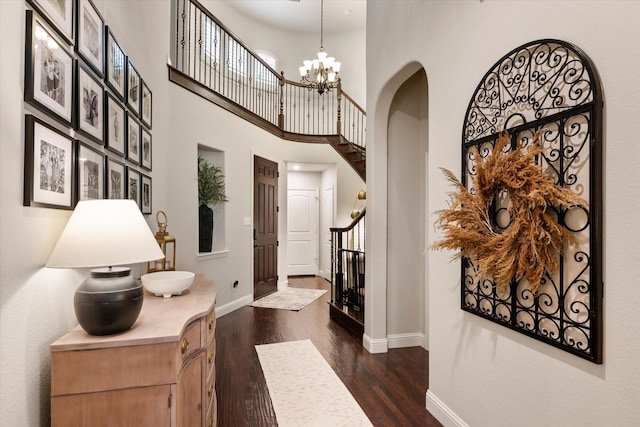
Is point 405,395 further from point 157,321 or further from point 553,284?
point 157,321

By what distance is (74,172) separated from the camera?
1.54 m

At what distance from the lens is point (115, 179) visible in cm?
212

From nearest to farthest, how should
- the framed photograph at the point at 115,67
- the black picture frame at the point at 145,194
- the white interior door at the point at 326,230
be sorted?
the framed photograph at the point at 115,67 → the black picture frame at the point at 145,194 → the white interior door at the point at 326,230

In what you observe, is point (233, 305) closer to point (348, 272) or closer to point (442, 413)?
point (348, 272)

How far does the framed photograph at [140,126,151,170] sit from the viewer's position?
9.00 ft

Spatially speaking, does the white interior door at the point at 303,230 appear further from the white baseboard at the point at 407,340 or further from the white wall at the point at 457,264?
the white wall at the point at 457,264

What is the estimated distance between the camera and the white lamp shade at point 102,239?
4.06ft

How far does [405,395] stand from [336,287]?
2.34 m

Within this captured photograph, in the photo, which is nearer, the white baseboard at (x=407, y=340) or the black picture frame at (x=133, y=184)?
the black picture frame at (x=133, y=184)

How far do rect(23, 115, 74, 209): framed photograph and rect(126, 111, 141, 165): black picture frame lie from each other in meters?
0.91

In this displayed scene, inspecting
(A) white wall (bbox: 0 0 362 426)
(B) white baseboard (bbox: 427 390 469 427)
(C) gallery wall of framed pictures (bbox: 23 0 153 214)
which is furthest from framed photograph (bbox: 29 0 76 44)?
(B) white baseboard (bbox: 427 390 469 427)

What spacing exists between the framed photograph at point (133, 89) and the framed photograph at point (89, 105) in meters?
0.56

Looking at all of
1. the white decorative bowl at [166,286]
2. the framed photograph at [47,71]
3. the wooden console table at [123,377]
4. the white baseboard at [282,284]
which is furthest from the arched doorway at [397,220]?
the white baseboard at [282,284]

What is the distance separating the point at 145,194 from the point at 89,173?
1172mm
